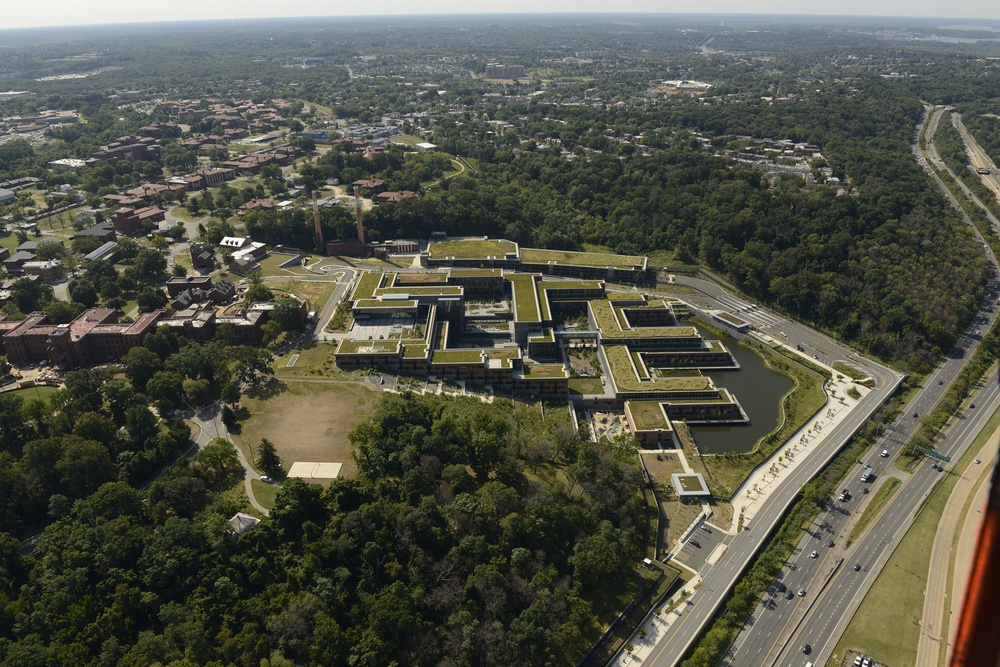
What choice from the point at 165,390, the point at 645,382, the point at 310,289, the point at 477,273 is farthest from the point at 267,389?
the point at 645,382

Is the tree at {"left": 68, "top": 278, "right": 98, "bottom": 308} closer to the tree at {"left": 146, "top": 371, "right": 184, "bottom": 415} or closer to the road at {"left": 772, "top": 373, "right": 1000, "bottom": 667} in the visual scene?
the tree at {"left": 146, "top": 371, "right": 184, "bottom": 415}

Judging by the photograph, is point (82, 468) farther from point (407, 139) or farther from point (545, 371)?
point (407, 139)

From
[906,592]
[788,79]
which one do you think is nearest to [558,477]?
[906,592]

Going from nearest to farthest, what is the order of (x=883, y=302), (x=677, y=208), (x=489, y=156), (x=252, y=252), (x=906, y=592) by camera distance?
(x=906, y=592), (x=883, y=302), (x=252, y=252), (x=677, y=208), (x=489, y=156)

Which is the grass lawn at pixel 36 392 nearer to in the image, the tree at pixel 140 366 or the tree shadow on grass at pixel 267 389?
the tree at pixel 140 366

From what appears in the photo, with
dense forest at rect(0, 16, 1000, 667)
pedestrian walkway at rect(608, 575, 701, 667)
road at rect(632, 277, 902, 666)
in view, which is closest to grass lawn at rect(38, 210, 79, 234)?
dense forest at rect(0, 16, 1000, 667)

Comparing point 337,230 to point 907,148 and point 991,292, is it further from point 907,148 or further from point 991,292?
point 907,148

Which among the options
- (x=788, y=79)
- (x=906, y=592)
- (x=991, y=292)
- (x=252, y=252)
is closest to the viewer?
(x=906, y=592)
